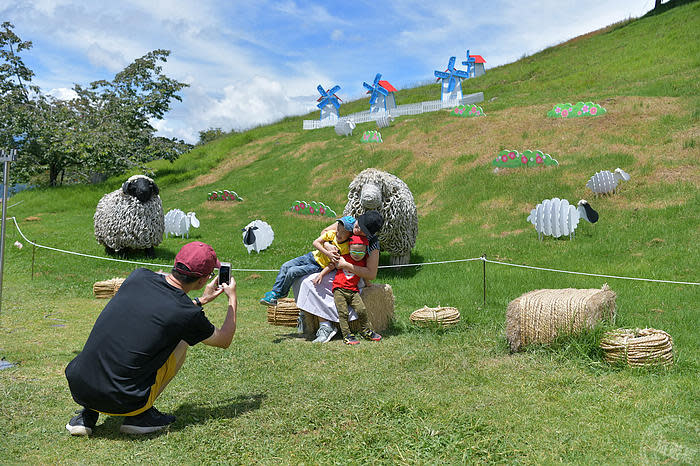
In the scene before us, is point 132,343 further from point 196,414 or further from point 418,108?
point 418,108

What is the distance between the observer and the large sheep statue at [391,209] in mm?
9852

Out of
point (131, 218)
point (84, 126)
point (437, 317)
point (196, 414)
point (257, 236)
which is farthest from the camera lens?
point (84, 126)

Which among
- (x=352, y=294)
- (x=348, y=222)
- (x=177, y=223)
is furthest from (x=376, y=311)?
(x=177, y=223)

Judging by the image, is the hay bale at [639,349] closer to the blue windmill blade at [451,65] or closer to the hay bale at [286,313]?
the hay bale at [286,313]

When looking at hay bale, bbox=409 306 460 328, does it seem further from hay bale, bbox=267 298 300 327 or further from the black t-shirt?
the black t-shirt

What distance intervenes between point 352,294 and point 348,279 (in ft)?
0.63

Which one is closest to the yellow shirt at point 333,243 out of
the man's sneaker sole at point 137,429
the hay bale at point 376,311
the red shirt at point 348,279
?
the red shirt at point 348,279

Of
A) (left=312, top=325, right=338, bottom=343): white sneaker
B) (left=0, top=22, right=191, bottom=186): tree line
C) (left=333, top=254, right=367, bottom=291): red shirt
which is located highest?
(left=0, top=22, right=191, bottom=186): tree line

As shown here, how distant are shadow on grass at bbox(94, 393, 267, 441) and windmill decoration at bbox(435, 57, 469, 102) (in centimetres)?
2713

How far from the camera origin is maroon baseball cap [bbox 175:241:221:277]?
3.89 metres

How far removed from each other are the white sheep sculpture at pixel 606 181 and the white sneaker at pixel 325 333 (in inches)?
358

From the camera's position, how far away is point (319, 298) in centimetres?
661

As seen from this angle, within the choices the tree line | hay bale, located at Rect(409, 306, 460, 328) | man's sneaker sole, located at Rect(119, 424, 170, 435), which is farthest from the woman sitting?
the tree line

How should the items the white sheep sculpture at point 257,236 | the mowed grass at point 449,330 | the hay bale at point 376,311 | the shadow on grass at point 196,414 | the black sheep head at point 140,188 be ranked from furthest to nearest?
the white sheep sculpture at point 257,236 < the black sheep head at point 140,188 < the hay bale at point 376,311 < the shadow on grass at point 196,414 < the mowed grass at point 449,330
